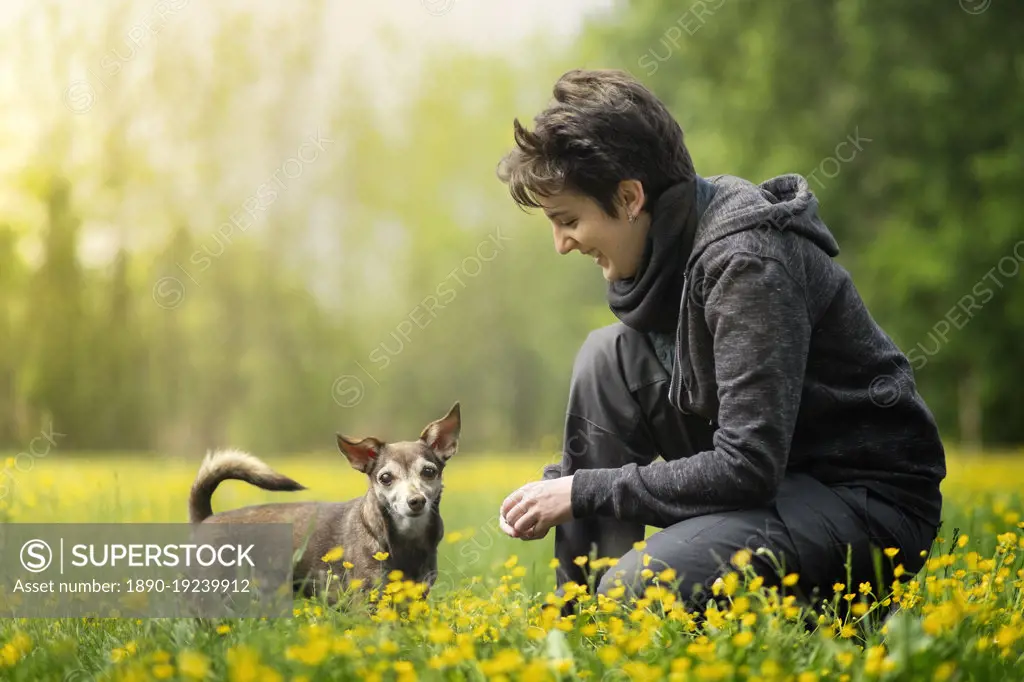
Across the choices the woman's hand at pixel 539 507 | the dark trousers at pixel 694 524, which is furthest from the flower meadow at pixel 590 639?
the woman's hand at pixel 539 507

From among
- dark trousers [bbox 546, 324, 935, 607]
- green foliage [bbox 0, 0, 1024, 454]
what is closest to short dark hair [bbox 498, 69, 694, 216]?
dark trousers [bbox 546, 324, 935, 607]

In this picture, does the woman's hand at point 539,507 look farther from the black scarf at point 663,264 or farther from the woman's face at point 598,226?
the woman's face at point 598,226

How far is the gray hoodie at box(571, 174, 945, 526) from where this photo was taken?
267cm

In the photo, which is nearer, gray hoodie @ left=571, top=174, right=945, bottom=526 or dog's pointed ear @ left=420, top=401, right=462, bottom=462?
gray hoodie @ left=571, top=174, right=945, bottom=526

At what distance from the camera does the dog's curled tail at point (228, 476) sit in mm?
3293

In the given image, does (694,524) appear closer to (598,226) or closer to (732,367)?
(732,367)

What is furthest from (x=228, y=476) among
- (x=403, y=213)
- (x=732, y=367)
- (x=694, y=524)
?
(x=403, y=213)

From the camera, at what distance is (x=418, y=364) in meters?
23.6

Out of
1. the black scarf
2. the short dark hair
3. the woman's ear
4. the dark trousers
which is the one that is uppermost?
the short dark hair

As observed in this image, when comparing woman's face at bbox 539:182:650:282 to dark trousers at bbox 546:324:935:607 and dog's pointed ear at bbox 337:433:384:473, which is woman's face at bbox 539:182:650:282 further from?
dog's pointed ear at bbox 337:433:384:473

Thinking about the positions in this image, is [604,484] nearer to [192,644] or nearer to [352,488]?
[192,644]

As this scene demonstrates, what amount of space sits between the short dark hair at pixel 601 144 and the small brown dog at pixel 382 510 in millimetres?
886

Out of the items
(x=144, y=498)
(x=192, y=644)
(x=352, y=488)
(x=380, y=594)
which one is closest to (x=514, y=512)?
(x=380, y=594)

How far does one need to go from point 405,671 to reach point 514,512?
0.83 meters
